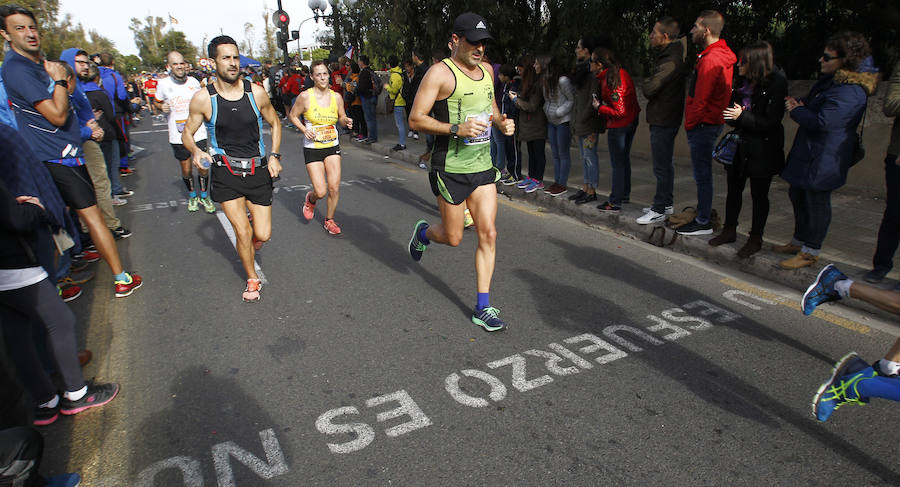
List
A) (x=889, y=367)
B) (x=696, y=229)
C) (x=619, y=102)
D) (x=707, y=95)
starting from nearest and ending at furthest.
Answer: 1. (x=889, y=367)
2. (x=707, y=95)
3. (x=696, y=229)
4. (x=619, y=102)

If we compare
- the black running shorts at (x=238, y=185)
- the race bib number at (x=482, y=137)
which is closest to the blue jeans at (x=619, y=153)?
the race bib number at (x=482, y=137)

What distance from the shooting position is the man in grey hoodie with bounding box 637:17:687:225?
5.58 meters

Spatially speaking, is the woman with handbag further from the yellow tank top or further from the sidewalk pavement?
the yellow tank top

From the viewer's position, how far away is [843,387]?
2451 millimetres

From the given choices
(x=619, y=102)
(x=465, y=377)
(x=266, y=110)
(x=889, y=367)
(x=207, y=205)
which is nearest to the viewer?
(x=889, y=367)

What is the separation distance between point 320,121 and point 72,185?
97.1 inches

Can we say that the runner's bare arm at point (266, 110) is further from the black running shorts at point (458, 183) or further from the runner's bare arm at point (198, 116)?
the black running shorts at point (458, 183)

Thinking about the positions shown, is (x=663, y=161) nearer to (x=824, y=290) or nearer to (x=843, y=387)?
(x=824, y=290)

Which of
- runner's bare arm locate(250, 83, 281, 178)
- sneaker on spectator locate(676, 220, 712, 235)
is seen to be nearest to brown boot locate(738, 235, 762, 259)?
sneaker on spectator locate(676, 220, 712, 235)

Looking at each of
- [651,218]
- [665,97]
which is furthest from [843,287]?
[665,97]

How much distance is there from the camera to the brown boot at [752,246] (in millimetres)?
4934

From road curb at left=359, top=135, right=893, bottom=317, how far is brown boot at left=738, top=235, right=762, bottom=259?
0.15 feet

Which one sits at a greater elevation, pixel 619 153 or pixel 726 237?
pixel 619 153

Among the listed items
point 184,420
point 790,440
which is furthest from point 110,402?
point 790,440
